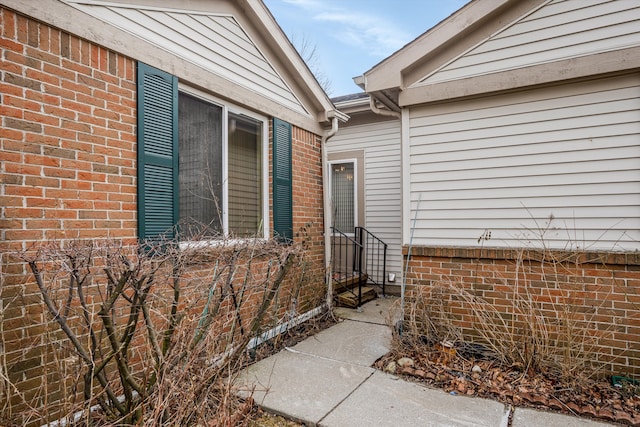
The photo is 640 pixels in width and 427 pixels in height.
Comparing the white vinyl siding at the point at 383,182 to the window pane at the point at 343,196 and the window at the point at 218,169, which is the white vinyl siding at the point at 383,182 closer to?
the window pane at the point at 343,196

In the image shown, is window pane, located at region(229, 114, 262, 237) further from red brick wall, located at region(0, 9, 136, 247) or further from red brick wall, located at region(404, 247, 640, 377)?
red brick wall, located at region(404, 247, 640, 377)

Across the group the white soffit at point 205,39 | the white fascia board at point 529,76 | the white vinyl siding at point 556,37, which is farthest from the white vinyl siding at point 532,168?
the white soffit at point 205,39

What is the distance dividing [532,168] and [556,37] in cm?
135

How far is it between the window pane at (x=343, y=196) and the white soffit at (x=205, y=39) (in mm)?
2881

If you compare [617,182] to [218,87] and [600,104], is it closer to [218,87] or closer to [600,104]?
[600,104]

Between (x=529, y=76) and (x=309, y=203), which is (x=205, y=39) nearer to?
(x=309, y=203)

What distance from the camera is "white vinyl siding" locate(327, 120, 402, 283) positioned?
24.1 feet

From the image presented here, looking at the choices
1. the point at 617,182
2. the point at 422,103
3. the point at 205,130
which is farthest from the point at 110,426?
the point at 617,182

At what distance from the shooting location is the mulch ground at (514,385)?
305 cm

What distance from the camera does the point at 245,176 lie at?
4590 millimetres

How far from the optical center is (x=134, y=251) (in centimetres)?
284

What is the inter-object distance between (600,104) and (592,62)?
413 mm

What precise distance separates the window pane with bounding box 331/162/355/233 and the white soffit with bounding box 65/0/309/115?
2.88 metres

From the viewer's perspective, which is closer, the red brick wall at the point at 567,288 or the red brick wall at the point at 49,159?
the red brick wall at the point at 49,159
